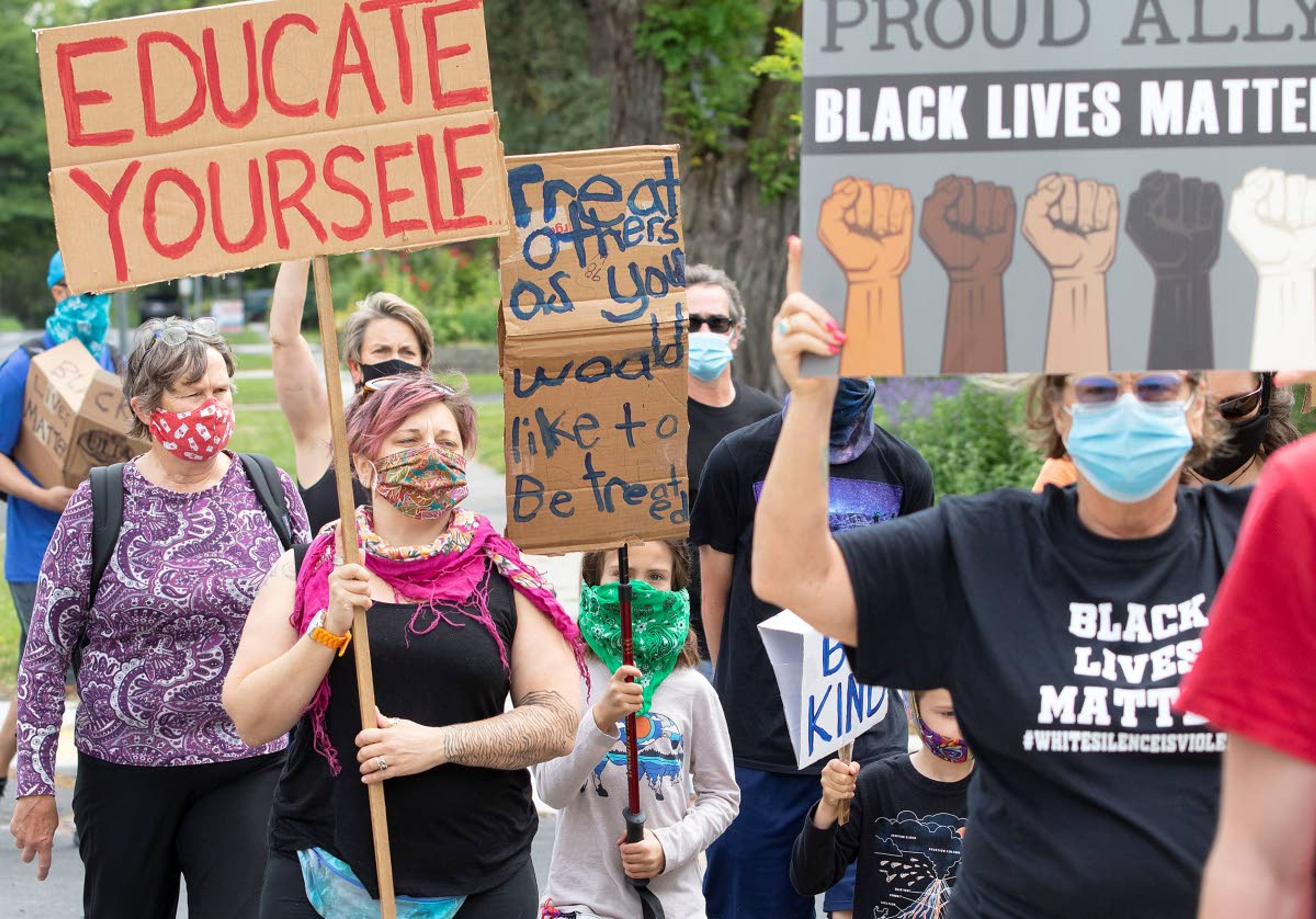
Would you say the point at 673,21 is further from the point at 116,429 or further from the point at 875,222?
the point at 875,222

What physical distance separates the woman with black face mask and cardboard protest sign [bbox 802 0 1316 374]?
1446 millimetres

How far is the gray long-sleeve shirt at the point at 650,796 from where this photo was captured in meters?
4.05

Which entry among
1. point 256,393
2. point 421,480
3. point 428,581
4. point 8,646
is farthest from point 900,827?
point 256,393

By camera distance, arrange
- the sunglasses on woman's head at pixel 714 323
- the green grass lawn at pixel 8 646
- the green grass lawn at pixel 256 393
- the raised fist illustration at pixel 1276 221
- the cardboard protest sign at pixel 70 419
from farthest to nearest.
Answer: the green grass lawn at pixel 256 393 → the green grass lawn at pixel 8 646 → the cardboard protest sign at pixel 70 419 → the sunglasses on woman's head at pixel 714 323 → the raised fist illustration at pixel 1276 221

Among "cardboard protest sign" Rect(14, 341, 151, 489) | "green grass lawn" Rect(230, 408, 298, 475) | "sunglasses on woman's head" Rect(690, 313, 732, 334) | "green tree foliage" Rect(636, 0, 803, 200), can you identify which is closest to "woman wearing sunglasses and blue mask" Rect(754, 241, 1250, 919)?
"sunglasses on woman's head" Rect(690, 313, 732, 334)

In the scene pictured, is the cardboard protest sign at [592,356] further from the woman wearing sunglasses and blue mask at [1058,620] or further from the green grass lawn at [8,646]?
the green grass lawn at [8,646]

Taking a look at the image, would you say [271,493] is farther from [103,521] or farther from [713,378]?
[713,378]

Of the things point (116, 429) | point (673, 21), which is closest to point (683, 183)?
point (673, 21)

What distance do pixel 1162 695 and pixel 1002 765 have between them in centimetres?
26

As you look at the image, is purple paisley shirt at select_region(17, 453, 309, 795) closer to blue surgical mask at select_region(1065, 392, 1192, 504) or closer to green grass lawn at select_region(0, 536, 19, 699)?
blue surgical mask at select_region(1065, 392, 1192, 504)

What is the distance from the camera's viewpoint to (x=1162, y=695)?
Answer: 97.2 inches

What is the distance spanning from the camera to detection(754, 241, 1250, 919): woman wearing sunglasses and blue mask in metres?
2.45

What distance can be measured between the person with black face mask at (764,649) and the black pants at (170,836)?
1256 mm

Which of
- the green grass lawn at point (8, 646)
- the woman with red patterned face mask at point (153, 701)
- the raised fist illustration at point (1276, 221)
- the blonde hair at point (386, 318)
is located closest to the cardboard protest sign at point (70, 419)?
the green grass lawn at point (8, 646)
